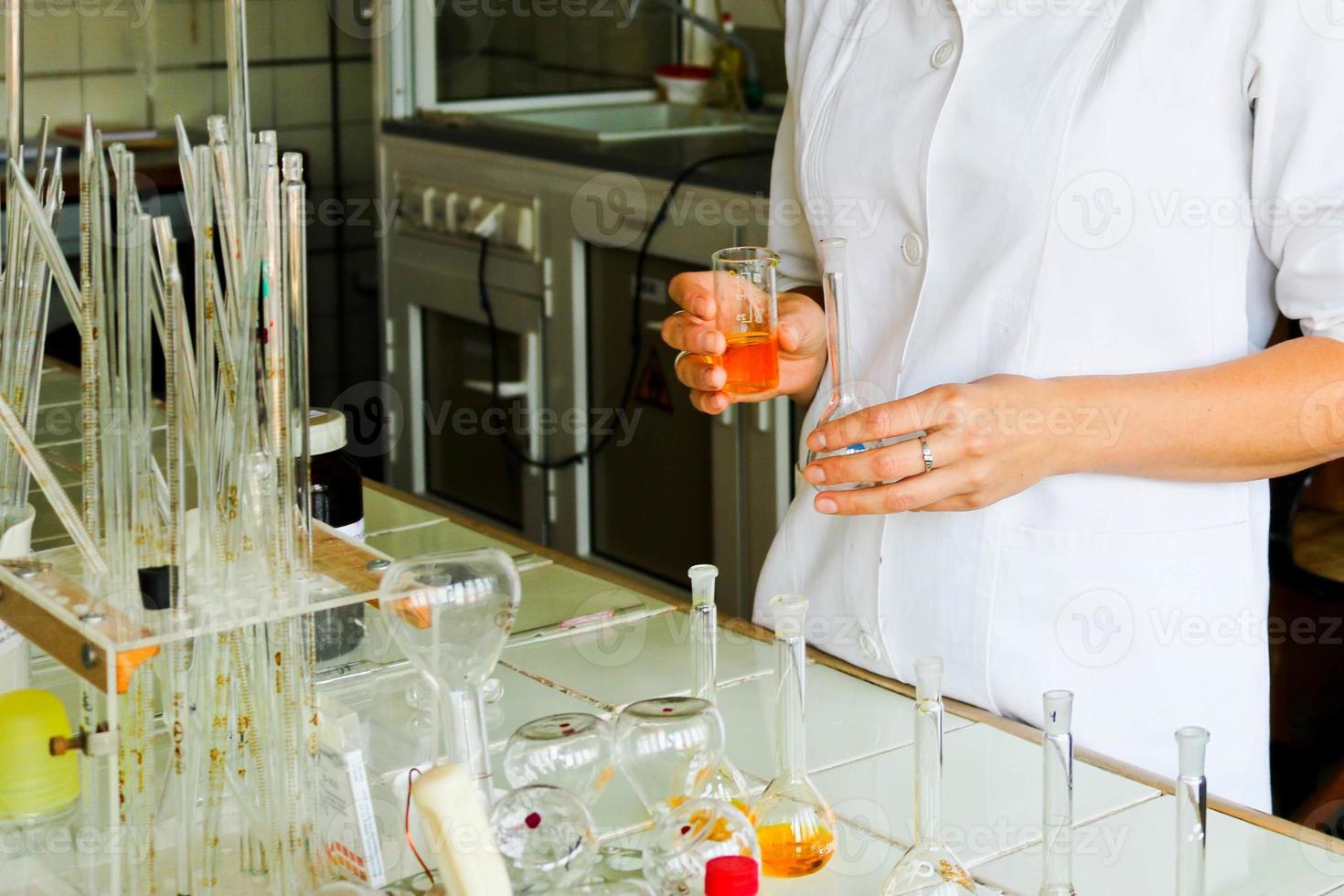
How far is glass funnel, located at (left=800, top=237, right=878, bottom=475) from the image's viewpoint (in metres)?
1.19

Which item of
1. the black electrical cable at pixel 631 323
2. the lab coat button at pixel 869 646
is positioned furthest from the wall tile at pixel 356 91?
the lab coat button at pixel 869 646

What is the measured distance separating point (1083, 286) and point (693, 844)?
23.4 inches

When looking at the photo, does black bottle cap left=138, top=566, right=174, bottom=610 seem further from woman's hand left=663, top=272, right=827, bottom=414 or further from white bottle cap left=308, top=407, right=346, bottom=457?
woman's hand left=663, top=272, right=827, bottom=414

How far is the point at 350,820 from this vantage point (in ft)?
3.01

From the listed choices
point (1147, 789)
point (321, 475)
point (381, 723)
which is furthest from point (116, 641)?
point (1147, 789)

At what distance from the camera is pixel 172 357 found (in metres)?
0.86

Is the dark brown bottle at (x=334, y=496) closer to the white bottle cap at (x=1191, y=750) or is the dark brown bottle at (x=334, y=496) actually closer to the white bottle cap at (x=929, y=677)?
the white bottle cap at (x=929, y=677)

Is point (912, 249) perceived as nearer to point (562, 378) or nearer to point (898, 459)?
point (898, 459)

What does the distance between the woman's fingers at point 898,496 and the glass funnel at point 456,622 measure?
38cm

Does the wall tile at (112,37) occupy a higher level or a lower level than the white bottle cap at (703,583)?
higher

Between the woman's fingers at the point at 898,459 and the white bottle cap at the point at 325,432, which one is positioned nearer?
the woman's fingers at the point at 898,459

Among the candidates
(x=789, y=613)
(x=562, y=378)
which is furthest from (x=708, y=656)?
(x=562, y=378)

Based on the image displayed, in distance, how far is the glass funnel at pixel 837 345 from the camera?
46.8 inches

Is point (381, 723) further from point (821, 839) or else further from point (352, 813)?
point (821, 839)
